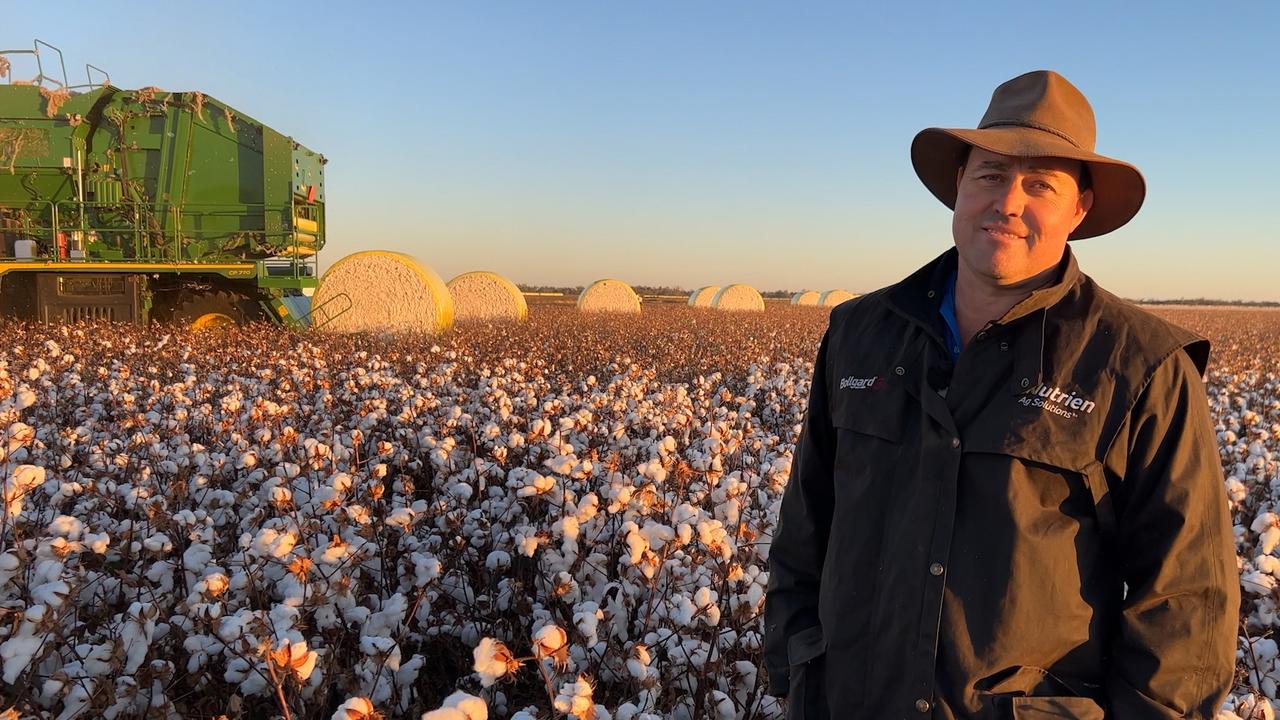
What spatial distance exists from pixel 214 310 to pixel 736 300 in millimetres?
27350

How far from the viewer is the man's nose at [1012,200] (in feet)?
5.97

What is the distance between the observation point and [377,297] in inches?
555

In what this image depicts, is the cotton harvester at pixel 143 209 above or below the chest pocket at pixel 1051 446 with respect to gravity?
above

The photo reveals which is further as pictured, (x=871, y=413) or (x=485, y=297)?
(x=485, y=297)

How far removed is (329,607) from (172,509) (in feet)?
7.05

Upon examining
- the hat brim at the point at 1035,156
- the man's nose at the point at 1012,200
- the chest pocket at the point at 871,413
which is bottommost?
the chest pocket at the point at 871,413

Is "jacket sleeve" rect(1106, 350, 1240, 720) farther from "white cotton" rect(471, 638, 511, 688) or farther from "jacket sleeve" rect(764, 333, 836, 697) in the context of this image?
"white cotton" rect(471, 638, 511, 688)

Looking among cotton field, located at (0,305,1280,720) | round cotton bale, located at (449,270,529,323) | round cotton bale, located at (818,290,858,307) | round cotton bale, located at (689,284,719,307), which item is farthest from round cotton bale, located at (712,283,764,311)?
cotton field, located at (0,305,1280,720)

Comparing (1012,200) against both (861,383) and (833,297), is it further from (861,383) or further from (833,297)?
(833,297)

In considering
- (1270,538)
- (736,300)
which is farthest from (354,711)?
(736,300)

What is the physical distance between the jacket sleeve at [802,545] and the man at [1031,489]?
0.19m

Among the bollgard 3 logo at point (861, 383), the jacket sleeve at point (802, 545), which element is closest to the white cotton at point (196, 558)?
the jacket sleeve at point (802, 545)

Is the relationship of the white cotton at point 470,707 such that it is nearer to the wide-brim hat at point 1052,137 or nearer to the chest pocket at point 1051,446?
the chest pocket at point 1051,446

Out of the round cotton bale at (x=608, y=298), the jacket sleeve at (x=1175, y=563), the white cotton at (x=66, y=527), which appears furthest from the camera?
the round cotton bale at (x=608, y=298)
